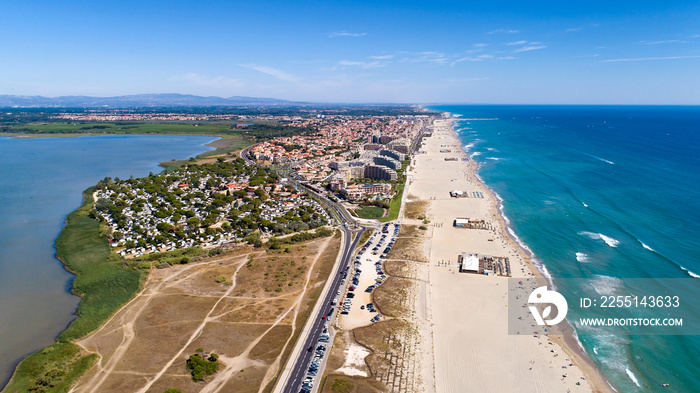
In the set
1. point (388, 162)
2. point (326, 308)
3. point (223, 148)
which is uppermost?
point (223, 148)

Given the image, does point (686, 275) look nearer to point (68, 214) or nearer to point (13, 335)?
point (13, 335)

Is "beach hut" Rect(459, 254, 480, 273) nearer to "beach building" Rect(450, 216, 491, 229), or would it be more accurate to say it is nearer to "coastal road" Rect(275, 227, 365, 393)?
"beach building" Rect(450, 216, 491, 229)

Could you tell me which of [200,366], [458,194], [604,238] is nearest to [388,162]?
[458,194]

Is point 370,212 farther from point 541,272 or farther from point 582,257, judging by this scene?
point 582,257

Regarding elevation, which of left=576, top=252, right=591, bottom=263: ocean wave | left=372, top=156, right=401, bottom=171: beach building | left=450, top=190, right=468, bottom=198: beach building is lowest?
left=576, top=252, right=591, bottom=263: ocean wave

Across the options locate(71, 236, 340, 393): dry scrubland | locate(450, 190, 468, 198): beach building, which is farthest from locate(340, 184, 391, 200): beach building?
locate(71, 236, 340, 393): dry scrubland

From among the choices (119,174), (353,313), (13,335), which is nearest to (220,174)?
(119,174)

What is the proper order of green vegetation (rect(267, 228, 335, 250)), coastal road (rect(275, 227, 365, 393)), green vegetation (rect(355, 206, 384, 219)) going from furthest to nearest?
green vegetation (rect(355, 206, 384, 219)), green vegetation (rect(267, 228, 335, 250)), coastal road (rect(275, 227, 365, 393))
